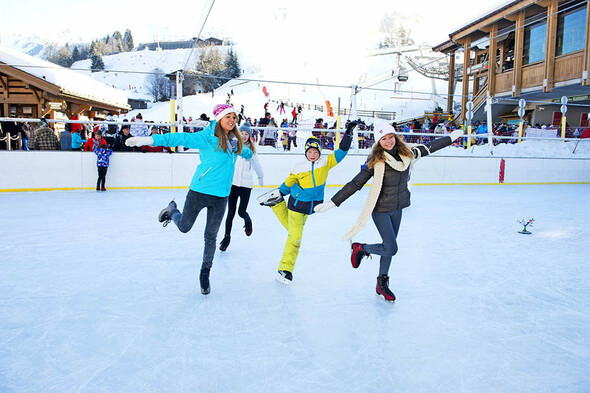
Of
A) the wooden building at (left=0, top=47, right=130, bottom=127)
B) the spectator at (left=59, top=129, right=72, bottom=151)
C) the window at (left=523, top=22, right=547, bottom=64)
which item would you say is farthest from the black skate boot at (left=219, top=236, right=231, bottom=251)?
the window at (left=523, top=22, right=547, bottom=64)

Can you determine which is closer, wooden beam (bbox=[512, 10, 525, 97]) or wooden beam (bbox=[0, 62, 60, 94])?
wooden beam (bbox=[0, 62, 60, 94])

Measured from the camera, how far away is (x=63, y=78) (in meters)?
14.9

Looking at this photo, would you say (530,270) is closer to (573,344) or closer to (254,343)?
(573,344)

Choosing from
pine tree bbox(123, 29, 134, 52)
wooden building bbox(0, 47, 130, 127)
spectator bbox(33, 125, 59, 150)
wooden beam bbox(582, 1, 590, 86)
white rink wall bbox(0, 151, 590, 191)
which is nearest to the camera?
white rink wall bbox(0, 151, 590, 191)

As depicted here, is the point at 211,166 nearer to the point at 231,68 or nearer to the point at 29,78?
the point at 29,78

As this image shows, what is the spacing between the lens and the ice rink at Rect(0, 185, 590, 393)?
197cm

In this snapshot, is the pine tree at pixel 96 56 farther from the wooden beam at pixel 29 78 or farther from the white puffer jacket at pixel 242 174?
the white puffer jacket at pixel 242 174

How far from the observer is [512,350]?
226cm

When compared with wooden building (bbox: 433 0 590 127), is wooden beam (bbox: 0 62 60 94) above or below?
below

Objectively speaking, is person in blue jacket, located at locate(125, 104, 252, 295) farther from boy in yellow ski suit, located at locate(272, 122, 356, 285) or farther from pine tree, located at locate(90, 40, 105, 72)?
pine tree, located at locate(90, 40, 105, 72)

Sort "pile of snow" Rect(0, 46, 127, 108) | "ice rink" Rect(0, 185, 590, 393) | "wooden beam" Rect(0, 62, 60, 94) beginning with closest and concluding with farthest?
"ice rink" Rect(0, 185, 590, 393), "pile of snow" Rect(0, 46, 127, 108), "wooden beam" Rect(0, 62, 60, 94)

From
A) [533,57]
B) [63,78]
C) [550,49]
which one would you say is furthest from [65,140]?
[533,57]

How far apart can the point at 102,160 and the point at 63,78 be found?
→ 8.70m

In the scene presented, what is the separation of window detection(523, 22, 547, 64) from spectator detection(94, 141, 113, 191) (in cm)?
1751
